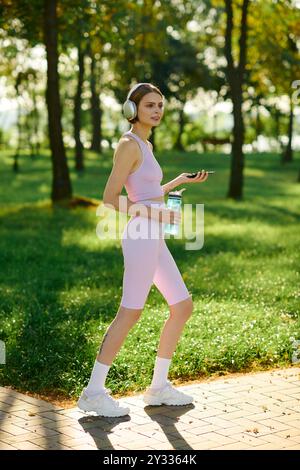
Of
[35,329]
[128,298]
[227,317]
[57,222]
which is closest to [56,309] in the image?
[35,329]

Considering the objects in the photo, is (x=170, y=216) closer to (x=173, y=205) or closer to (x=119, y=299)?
(x=173, y=205)

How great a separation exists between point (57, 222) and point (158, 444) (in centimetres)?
1301

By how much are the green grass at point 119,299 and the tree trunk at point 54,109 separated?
1.92ft

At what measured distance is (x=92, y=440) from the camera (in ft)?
19.5

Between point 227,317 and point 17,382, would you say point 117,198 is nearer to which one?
point 17,382

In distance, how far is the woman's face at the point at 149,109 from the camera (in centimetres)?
652

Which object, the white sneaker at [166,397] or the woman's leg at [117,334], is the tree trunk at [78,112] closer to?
the white sneaker at [166,397]

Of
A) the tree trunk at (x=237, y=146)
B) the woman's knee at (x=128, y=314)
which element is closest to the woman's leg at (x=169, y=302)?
the woman's knee at (x=128, y=314)

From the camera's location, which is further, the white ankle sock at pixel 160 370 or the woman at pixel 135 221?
the white ankle sock at pixel 160 370

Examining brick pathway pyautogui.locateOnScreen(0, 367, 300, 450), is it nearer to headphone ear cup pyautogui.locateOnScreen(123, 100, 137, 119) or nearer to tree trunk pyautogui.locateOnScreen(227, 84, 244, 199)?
headphone ear cup pyautogui.locateOnScreen(123, 100, 137, 119)

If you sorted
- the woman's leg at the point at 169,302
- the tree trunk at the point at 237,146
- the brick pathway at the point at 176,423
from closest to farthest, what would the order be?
the brick pathway at the point at 176,423
the woman's leg at the point at 169,302
the tree trunk at the point at 237,146

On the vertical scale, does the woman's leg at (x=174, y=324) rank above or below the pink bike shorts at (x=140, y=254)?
below

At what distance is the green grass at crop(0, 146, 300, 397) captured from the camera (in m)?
8.06

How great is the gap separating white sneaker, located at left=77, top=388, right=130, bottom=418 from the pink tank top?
1370mm
